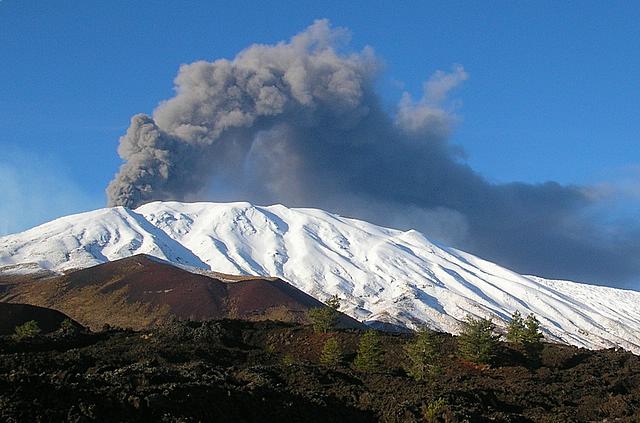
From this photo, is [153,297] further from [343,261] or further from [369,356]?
[343,261]

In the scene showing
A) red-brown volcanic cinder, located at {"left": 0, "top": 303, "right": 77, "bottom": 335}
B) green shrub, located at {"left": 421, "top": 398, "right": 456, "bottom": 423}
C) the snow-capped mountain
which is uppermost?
the snow-capped mountain

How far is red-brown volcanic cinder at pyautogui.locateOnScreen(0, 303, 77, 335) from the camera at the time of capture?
4731 cm

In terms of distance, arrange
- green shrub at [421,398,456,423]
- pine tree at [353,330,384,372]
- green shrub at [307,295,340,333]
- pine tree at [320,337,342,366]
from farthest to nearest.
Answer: green shrub at [307,295,340,333]
pine tree at [320,337,342,366]
pine tree at [353,330,384,372]
green shrub at [421,398,456,423]

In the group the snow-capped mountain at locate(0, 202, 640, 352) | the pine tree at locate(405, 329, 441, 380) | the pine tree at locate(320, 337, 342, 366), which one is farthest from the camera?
the snow-capped mountain at locate(0, 202, 640, 352)

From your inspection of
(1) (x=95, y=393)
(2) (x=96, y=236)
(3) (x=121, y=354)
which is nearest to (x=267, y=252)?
(2) (x=96, y=236)

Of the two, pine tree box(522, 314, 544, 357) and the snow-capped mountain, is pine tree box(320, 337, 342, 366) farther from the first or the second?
the snow-capped mountain

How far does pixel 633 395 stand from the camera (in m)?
26.6

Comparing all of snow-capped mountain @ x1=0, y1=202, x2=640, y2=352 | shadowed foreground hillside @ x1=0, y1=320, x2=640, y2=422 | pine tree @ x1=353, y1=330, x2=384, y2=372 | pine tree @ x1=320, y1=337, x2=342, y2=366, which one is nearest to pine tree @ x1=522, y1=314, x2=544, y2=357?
shadowed foreground hillside @ x1=0, y1=320, x2=640, y2=422

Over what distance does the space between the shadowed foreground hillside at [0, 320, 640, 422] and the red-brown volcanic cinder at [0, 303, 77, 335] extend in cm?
1267

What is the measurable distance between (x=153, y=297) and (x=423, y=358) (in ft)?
180

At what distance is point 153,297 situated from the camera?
7975 cm

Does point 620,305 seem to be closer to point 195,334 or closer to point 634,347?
point 634,347

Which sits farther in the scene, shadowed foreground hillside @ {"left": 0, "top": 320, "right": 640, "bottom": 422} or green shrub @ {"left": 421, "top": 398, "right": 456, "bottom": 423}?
green shrub @ {"left": 421, "top": 398, "right": 456, "bottom": 423}

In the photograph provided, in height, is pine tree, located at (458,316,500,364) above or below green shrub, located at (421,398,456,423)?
above
